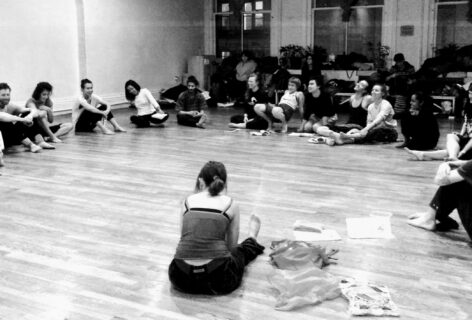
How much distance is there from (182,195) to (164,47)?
954cm

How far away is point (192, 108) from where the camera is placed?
9805 millimetres

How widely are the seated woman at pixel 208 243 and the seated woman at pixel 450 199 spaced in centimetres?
148

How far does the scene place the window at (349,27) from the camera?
1366 centimetres

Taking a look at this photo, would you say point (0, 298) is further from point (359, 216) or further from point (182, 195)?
point (359, 216)

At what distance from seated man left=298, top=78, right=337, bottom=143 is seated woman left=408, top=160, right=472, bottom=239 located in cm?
442

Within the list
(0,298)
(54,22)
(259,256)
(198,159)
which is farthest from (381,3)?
(0,298)

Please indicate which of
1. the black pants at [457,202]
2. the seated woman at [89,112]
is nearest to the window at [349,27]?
the seated woman at [89,112]

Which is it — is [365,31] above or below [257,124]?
above

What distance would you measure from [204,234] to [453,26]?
11.6 m

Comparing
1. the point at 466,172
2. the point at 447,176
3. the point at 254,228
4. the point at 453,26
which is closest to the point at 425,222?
the point at 447,176

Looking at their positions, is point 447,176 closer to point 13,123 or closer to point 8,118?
point 8,118

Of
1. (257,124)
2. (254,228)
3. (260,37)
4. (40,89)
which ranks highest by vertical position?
(260,37)

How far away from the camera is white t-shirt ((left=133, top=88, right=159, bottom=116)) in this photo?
937cm

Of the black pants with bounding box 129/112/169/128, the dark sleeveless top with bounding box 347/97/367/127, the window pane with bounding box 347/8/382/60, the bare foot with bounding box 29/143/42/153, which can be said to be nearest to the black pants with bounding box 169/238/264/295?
the bare foot with bounding box 29/143/42/153
